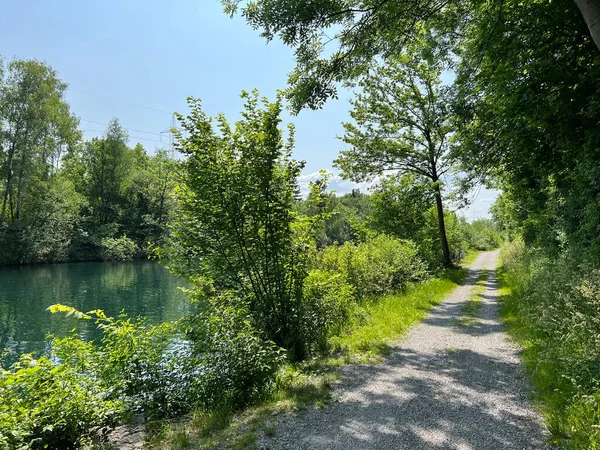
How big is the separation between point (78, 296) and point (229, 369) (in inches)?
848

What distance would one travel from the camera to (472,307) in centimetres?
1252

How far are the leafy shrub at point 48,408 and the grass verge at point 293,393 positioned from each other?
2.73 ft

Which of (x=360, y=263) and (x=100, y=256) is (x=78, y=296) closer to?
(x=360, y=263)

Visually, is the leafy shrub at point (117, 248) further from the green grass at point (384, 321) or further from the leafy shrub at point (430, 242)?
the green grass at point (384, 321)

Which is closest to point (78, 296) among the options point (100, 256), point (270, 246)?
point (270, 246)

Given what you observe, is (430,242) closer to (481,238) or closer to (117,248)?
(117,248)

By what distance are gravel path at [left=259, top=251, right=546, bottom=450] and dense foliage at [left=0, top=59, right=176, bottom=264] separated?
88.4 ft

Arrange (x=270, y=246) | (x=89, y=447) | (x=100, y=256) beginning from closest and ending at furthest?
Answer: (x=89, y=447), (x=270, y=246), (x=100, y=256)

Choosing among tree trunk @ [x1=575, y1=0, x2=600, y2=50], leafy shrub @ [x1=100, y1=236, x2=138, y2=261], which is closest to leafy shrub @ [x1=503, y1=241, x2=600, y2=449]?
tree trunk @ [x1=575, y1=0, x2=600, y2=50]

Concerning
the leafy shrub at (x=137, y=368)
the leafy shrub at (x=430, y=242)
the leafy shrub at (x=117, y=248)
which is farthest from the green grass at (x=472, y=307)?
the leafy shrub at (x=117, y=248)

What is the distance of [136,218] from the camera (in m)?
65.6

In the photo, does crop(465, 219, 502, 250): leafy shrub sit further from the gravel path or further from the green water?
the gravel path

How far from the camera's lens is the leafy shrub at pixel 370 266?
13.1 meters

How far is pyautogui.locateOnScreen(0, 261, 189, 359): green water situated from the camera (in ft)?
48.3
